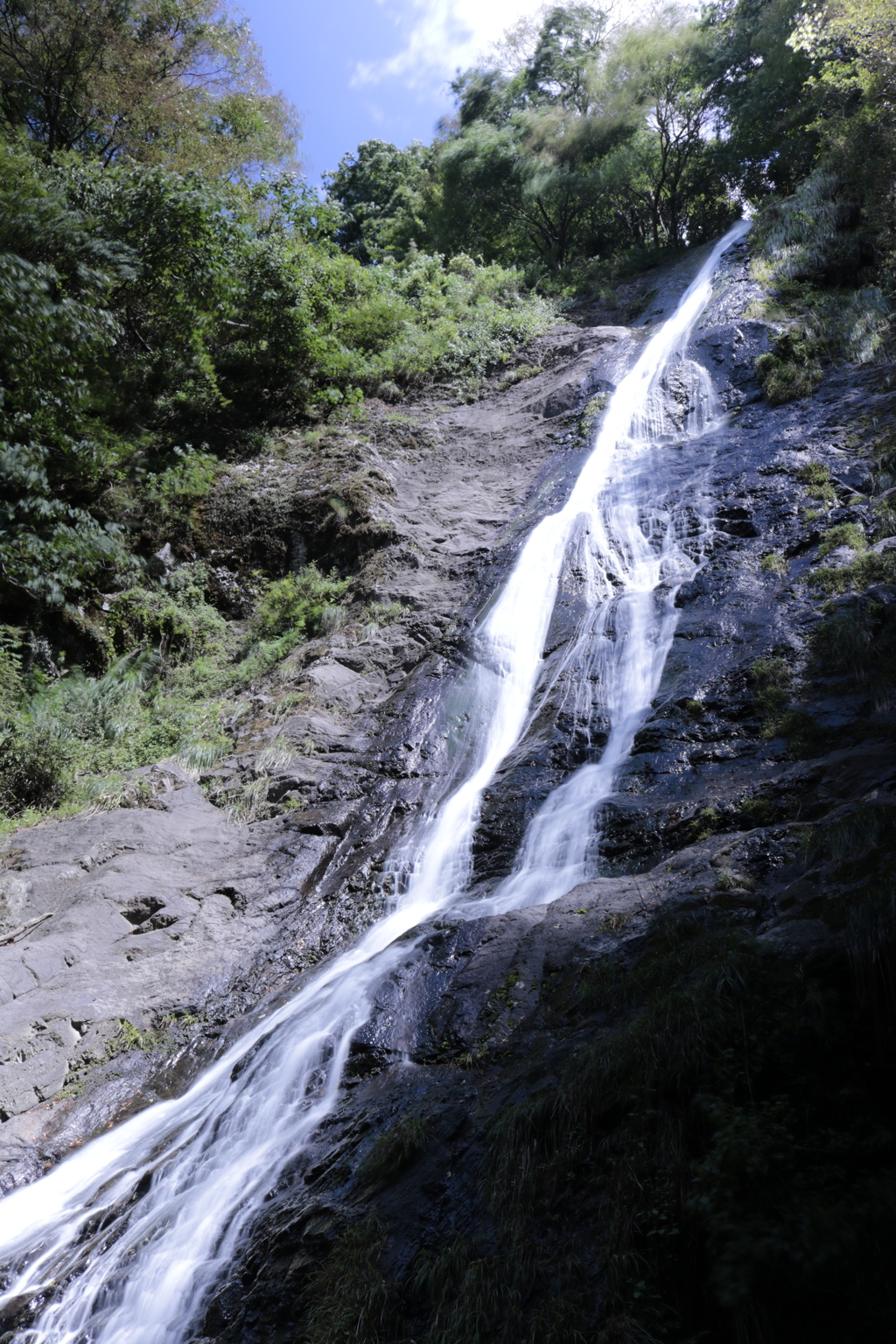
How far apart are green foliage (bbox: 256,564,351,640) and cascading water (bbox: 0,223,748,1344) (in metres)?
3.16

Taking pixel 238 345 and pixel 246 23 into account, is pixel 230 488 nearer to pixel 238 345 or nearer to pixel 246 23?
pixel 238 345

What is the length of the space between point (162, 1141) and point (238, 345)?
15.4m

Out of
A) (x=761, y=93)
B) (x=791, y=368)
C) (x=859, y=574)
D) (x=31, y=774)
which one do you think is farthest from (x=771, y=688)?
(x=761, y=93)

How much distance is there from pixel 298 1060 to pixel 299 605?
332 inches

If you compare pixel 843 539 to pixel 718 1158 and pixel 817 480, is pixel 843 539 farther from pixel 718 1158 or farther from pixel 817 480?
pixel 718 1158

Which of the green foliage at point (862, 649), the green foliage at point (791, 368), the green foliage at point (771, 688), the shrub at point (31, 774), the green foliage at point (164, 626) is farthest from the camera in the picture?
the green foliage at point (164, 626)

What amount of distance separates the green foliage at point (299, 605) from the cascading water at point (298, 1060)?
124 inches

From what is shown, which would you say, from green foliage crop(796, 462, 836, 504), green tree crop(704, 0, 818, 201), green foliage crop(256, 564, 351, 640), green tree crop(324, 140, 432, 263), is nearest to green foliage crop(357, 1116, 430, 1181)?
green foliage crop(796, 462, 836, 504)

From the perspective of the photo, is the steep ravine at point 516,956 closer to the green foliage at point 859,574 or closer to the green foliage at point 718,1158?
the green foliage at point 718,1158

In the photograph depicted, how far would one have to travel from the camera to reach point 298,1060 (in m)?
5.12

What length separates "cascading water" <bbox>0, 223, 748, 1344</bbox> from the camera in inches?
157

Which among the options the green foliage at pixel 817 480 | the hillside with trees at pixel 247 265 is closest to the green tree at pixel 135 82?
the hillside with trees at pixel 247 265

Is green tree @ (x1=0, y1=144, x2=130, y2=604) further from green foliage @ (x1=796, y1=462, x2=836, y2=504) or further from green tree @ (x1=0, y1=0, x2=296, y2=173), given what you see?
green foliage @ (x1=796, y1=462, x2=836, y2=504)

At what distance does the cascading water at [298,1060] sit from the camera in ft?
13.1
